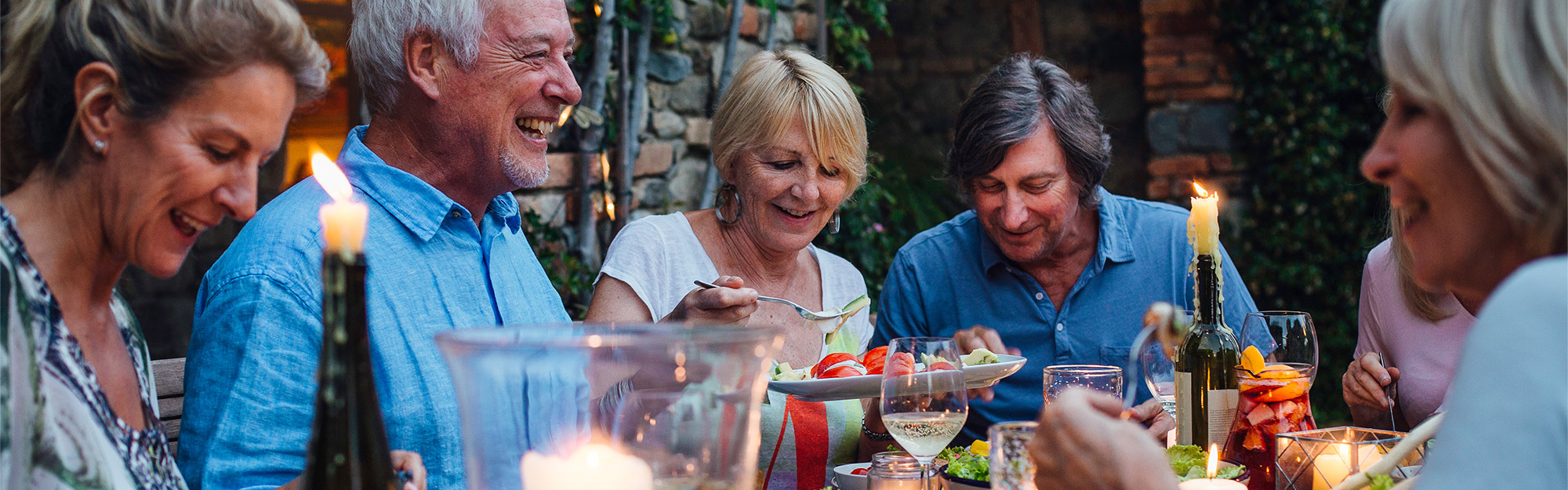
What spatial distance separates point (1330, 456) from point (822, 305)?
1.54 metres

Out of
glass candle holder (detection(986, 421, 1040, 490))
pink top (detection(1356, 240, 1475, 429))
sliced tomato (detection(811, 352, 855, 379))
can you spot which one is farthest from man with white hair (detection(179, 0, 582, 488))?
pink top (detection(1356, 240, 1475, 429))

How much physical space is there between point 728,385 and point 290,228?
1057 mm

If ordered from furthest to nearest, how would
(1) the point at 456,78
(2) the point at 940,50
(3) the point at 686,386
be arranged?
(2) the point at 940,50 < (1) the point at 456,78 < (3) the point at 686,386

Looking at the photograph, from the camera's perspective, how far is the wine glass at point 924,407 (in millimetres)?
1420

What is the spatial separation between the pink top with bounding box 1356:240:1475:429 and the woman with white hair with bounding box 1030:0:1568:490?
5.39 ft

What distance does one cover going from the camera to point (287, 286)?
4.89 ft

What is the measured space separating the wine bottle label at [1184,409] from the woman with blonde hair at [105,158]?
4.82 feet

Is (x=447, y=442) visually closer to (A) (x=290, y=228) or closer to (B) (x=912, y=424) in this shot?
(A) (x=290, y=228)

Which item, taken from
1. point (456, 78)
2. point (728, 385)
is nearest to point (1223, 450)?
point (728, 385)

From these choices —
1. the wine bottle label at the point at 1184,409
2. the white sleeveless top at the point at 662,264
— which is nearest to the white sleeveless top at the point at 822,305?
the white sleeveless top at the point at 662,264

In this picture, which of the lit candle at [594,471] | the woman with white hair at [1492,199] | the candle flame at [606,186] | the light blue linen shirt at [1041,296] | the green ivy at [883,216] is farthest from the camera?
the green ivy at [883,216]

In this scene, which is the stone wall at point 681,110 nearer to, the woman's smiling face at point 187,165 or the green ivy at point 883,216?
the green ivy at point 883,216

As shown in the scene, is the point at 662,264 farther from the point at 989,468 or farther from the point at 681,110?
the point at 681,110

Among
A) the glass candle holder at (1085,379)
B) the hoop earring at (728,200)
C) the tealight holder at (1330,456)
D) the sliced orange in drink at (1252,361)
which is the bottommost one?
the tealight holder at (1330,456)
